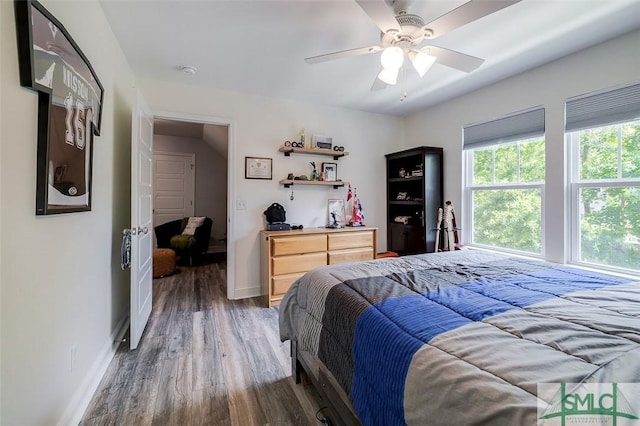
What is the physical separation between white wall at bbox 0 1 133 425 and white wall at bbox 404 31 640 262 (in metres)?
3.46

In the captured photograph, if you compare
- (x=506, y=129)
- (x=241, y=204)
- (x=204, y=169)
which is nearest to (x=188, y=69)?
(x=241, y=204)

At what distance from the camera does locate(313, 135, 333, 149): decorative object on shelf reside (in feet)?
11.8

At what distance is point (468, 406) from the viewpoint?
2.22 ft

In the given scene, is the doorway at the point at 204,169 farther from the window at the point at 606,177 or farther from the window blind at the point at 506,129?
the window at the point at 606,177

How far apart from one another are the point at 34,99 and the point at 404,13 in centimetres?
180

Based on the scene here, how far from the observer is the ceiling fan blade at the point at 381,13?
4.31 ft

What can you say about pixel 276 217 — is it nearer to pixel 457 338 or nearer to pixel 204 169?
pixel 457 338

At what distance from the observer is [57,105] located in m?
1.19

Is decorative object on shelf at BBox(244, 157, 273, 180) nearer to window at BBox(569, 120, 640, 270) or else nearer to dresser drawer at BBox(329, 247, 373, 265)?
dresser drawer at BBox(329, 247, 373, 265)

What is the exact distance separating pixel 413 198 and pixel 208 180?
4319 mm

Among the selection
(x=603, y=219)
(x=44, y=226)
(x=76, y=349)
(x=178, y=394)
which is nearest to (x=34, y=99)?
(x=44, y=226)

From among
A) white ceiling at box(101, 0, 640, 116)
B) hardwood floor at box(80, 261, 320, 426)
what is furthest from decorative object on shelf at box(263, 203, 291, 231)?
white ceiling at box(101, 0, 640, 116)

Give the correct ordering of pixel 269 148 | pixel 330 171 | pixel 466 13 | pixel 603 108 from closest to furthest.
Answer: pixel 466 13 → pixel 603 108 → pixel 269 148 → pixel 330 171

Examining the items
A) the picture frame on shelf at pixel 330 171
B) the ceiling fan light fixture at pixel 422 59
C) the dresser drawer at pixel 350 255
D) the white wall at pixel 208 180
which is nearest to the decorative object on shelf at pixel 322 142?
the picture frame on shelf at pixel 330 171
